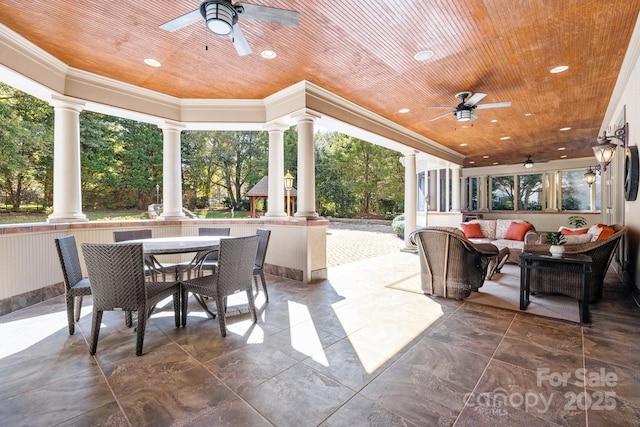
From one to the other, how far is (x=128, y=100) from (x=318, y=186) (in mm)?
18936

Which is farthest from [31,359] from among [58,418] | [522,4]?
[522,4]

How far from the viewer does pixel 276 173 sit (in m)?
5.66

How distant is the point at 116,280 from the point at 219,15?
89.7 inches

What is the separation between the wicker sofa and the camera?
5.87 m

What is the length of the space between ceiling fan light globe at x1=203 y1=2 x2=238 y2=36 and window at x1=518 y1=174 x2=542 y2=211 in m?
14.2

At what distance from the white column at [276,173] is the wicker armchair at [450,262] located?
264 cm

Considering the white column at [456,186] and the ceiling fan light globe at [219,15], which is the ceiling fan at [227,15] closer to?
the ceiling fan light globe at [219,15]

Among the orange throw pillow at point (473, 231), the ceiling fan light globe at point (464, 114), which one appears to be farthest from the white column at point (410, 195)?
the ceiling fan light globe at point (464, 114)

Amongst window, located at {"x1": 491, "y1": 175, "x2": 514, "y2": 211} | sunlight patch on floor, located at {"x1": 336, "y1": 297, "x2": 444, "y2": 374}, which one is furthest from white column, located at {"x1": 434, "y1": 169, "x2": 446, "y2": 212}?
sunlight patch on floor, located at {"x1": 336, "y1": 297, "x2": 444, "y2": 374}

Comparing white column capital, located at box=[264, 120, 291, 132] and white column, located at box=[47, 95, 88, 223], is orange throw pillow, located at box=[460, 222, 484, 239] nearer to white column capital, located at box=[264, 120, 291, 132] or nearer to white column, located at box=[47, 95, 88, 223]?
white column capital, located at box=[264, 120, 291, 132]

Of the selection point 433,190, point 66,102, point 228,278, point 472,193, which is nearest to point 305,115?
point 228,278

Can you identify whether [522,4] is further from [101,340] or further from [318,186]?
[318,186]

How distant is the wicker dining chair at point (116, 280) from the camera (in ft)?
7.68

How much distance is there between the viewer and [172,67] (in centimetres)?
403
